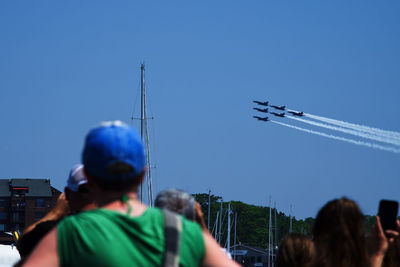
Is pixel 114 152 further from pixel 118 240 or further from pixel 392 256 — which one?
pixel 392 256

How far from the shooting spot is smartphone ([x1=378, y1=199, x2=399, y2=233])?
5.30 meters

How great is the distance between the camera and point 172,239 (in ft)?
11.8

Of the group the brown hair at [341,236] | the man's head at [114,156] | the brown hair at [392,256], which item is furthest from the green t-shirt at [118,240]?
the brown hair at [392,256]

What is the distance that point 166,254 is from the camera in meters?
3.58

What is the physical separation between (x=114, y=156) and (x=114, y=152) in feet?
0.06

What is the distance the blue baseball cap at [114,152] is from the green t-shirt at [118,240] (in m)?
0.18

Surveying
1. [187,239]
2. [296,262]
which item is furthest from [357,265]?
[187,239]

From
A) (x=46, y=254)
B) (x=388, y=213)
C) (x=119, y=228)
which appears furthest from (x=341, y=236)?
(x=46, y=254)

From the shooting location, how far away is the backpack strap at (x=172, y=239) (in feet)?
11.7

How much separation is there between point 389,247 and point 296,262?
0.82 metres

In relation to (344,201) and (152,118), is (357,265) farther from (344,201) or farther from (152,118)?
(152,118)

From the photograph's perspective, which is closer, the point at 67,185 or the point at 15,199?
the point at 67,185

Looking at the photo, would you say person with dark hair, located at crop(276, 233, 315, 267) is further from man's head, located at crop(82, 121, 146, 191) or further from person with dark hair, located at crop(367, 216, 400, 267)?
man's head, located at crop(82, 121, 146, 191)

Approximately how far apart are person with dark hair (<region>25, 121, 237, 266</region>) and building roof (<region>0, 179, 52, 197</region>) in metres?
146
